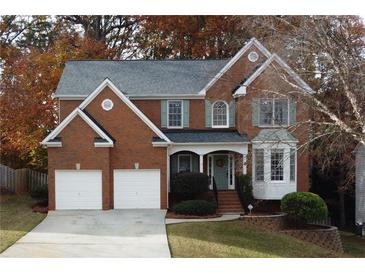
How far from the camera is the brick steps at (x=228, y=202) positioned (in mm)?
20281

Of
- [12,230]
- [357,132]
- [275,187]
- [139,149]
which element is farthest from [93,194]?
[357,132]

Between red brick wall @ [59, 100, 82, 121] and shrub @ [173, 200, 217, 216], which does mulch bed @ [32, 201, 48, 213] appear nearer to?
red brick wall @ [59, 100, 82, 121]

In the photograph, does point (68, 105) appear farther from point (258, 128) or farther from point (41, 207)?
point (258, 128)

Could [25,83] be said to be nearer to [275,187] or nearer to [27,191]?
[27,191]

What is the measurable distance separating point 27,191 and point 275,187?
9.16m

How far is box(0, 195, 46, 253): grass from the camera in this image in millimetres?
16034

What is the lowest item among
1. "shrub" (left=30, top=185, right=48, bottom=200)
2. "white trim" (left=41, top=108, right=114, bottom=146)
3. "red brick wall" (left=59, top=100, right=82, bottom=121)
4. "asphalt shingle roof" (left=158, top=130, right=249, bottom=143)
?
"shrub" (left=30, top=185, right=48, bottom=200)

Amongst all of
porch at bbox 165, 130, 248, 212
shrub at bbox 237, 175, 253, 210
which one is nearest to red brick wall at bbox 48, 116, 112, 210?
porch at bbox 165, 130, 248, 212

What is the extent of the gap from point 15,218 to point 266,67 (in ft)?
31.2

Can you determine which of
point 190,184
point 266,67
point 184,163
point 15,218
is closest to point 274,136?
point 266,67

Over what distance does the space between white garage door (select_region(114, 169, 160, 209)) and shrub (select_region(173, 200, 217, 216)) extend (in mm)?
1217

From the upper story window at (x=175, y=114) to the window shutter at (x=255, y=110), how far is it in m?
2.81

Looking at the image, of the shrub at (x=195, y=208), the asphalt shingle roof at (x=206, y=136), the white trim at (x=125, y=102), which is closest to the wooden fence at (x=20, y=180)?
the white trim at (x=125, y=102)

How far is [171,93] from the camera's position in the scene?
22094mm
